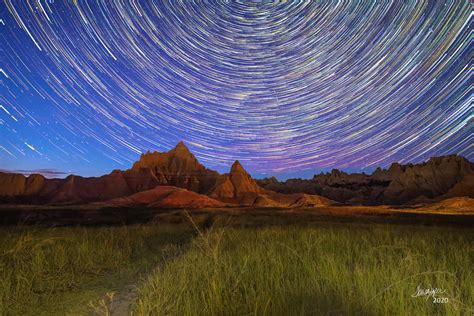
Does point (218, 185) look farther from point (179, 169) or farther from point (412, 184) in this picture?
point (412, 184)

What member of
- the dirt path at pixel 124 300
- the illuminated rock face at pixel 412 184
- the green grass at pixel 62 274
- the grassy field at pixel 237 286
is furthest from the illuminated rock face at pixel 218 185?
the dirt path at pixel 124 300

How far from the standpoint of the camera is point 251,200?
106500 mm

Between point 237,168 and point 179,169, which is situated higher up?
point 179,169

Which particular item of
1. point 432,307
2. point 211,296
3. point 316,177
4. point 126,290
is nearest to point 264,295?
point 211,296

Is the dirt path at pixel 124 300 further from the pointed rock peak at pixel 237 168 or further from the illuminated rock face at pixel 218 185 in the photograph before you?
the pointed rock peak at pixel 237 168

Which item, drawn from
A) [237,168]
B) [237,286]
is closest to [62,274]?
[237,286]

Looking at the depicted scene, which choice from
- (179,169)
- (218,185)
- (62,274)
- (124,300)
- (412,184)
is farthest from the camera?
(179,169)

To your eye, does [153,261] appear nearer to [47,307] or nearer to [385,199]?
[47,307]

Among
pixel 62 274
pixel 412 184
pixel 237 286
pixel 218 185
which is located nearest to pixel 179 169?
pixel 218 185

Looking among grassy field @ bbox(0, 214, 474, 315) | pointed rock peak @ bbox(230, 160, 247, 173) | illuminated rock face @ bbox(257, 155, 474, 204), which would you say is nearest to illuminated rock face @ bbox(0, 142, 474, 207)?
illuminated rock face @ bbox(257, 155, 474, 204)

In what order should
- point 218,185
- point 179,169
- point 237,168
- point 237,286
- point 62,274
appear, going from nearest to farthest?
1. point 237,286
2. point 62,274
3. point 218,185
4. point 237,168
5. point 179,169

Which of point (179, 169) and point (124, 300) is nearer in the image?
point (124, 300)

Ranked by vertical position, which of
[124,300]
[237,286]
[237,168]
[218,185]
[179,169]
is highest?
[179,169]

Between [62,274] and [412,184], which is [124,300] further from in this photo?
[412,184]
